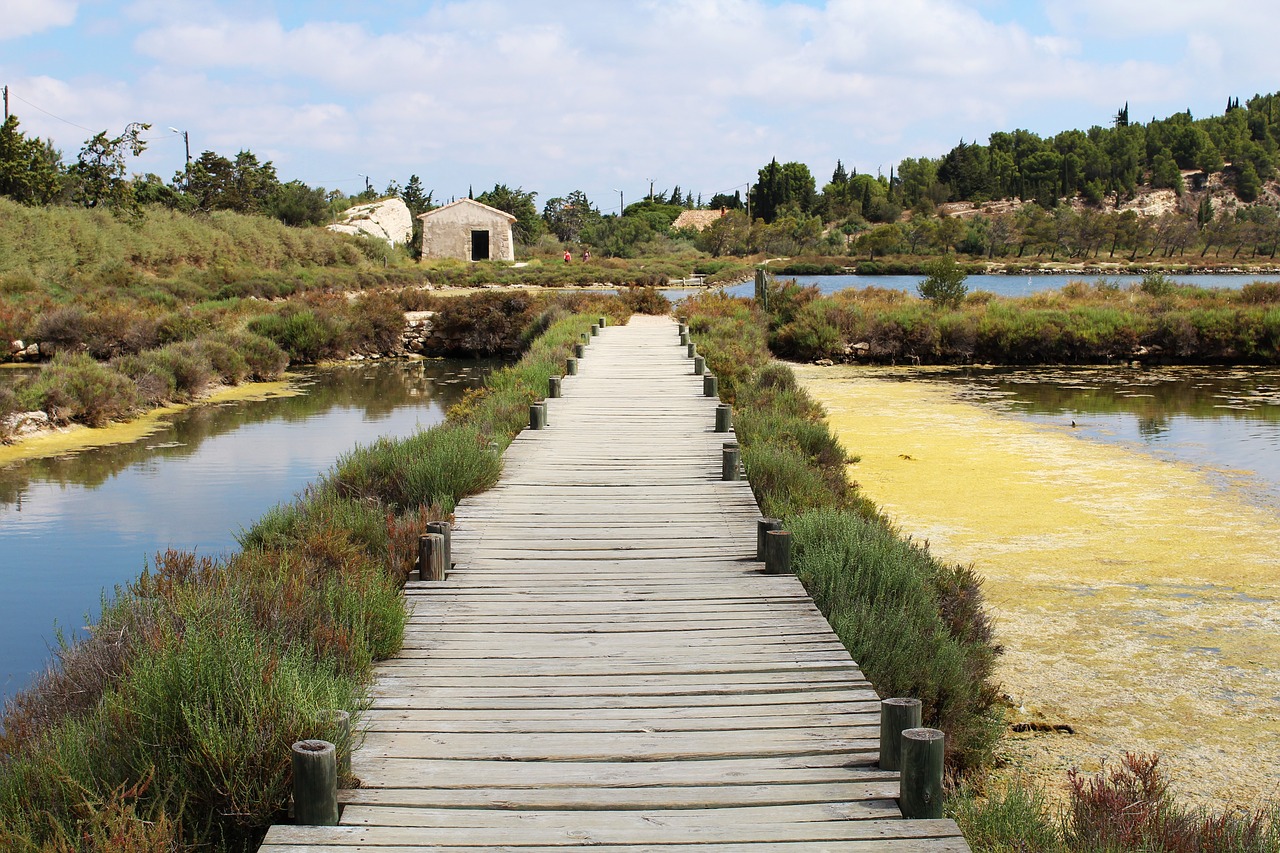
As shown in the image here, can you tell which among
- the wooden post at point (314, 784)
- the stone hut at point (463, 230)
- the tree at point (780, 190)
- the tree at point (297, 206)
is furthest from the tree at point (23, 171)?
the tree at point (780, 190)

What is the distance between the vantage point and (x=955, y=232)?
83.3 metres

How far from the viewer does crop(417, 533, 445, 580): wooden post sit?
609cm

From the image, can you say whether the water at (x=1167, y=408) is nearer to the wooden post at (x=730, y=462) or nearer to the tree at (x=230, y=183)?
the wooden post at (x=730, y=462)

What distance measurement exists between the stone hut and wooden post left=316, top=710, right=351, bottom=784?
50.8m

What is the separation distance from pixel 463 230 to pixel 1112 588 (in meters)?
48.7

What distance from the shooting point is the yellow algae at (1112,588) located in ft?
18.0

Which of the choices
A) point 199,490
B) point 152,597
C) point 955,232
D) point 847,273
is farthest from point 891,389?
point 955,232

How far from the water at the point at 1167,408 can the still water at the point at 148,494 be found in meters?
10.4

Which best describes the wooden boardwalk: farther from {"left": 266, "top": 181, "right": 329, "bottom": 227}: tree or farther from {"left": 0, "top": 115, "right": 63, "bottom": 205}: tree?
{"left": 266, "top": 181, "right": 329, "bottom": 227}: tree

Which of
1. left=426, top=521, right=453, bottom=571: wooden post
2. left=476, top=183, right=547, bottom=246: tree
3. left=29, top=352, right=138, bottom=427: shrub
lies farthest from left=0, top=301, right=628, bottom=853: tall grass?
left=476, top=183, right=547, bottom=246: tree

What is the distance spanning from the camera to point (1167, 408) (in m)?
18.5

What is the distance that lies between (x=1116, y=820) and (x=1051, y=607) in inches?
161

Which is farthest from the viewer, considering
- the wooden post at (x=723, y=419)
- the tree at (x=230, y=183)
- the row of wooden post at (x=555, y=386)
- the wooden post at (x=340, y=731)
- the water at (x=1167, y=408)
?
the tree at (x=230, y=183)

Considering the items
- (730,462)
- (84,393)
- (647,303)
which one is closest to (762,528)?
(730,462)
